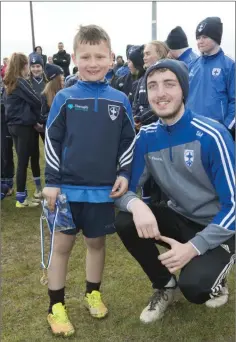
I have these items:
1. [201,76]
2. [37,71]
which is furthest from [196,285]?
[37,71]

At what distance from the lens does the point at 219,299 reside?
2832 millimetres

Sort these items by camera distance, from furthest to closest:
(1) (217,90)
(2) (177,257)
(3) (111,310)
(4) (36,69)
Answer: (4) (36,69), (1) (217,90), (3) (111,310), (2) (177,257)

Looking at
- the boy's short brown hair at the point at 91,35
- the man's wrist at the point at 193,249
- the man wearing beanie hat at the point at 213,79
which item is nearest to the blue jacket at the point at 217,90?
the man wearing beanie hat at the point at 213,79

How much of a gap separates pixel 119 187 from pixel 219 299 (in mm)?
1062

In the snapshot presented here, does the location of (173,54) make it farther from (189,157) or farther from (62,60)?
(62,60)

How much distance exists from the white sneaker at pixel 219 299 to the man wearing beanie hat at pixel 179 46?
2494 mm

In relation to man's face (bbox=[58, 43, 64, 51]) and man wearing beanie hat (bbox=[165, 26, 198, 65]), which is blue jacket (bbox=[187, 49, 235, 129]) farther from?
man's face (bbox=[58, 43, 64, 51])

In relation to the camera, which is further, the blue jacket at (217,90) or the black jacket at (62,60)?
the black jacket at (62,60)

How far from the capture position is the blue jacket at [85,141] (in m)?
2.46

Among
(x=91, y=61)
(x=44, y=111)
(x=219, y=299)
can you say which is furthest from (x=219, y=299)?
(x=44, y=111)

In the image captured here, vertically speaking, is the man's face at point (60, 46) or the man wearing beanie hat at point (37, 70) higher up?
the man's face at point (60, 46)

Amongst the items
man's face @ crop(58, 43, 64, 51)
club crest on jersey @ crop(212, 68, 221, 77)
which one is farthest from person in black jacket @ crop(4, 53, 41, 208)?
man's face @ crop(58, 43, 64, 51)

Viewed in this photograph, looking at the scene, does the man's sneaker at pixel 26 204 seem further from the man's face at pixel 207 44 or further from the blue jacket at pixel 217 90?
Answer: the man's face at pixel 207 44

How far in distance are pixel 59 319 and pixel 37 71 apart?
479 cm
